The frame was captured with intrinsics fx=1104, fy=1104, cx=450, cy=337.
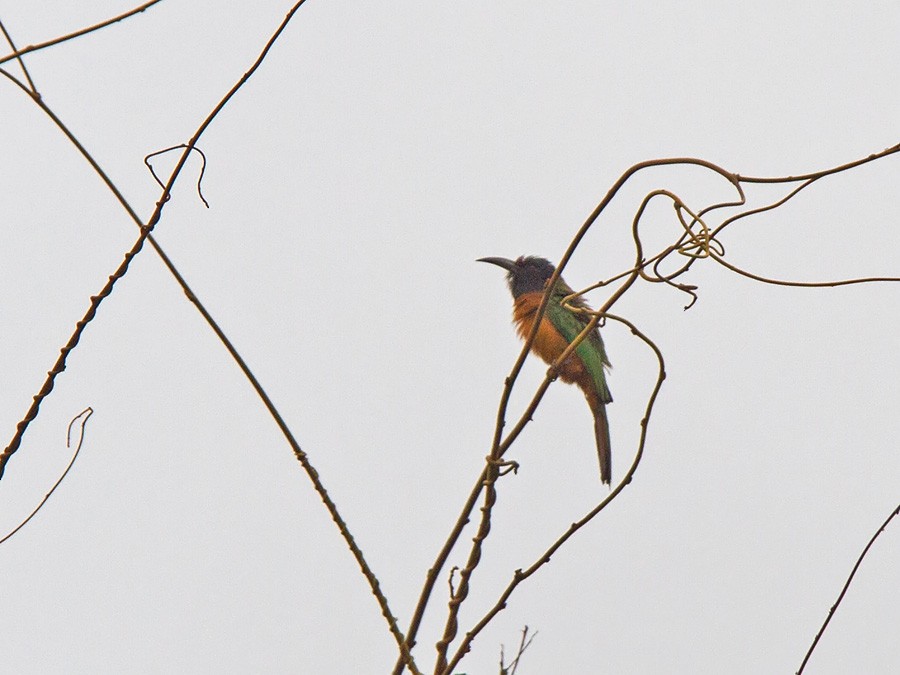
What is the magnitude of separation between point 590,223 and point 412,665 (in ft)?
2.02

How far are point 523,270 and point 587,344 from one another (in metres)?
1.08

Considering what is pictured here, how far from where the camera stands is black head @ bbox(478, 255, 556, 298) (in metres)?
7.80

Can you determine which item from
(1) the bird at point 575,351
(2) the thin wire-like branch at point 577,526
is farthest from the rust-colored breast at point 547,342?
(2) the thin wire-like branch at point 577,526

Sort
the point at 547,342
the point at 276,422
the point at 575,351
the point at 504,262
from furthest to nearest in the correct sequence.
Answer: the point at 504,262, the point at 547,342, the point at 575,351, the point at 276,422

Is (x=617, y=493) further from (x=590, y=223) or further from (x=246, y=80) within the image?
(x=246, y=80)

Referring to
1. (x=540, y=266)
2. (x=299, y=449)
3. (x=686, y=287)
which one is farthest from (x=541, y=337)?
(x=299, y=449)

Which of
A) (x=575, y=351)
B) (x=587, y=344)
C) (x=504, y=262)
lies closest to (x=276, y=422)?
(x=575, y=351)

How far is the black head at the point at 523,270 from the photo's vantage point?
7.80 meters

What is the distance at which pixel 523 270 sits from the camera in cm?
789

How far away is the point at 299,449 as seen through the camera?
4.85 feet

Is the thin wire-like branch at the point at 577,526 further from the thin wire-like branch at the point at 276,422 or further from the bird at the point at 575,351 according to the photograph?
the bird at the point at 575,351

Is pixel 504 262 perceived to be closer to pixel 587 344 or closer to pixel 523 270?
pixel 523 270

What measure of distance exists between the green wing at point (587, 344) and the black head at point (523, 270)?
2.01 ft

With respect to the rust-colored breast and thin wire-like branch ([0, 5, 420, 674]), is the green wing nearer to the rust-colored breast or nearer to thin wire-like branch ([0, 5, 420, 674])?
the rust-colored breast
